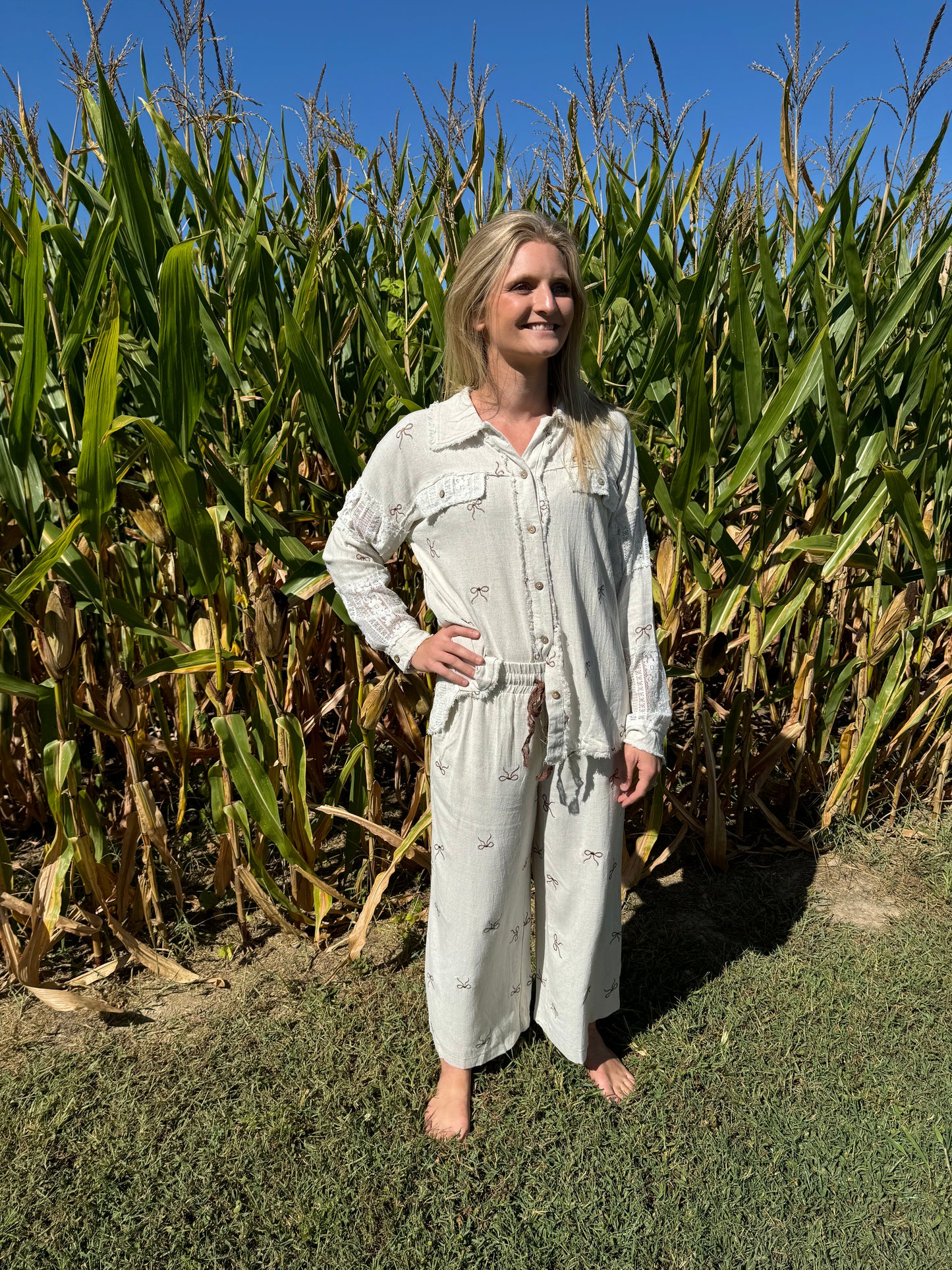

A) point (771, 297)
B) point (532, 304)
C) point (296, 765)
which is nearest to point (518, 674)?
point (532, 304)

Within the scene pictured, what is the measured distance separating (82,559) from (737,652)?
78.4 inches

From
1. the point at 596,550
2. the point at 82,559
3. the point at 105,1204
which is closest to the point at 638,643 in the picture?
the point at 596,550

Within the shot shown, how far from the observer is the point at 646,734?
164cm

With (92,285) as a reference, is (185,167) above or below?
above

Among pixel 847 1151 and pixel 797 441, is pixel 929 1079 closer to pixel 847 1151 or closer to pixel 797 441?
pixel 847 1151

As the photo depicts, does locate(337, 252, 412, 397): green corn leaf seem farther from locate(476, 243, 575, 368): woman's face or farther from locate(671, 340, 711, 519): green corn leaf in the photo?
locate(671, 340, 711, 519): green corn leaf

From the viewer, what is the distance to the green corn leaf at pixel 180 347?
153 cm

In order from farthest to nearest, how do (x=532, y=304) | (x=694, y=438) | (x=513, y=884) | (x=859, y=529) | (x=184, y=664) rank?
1. (x=859, y=529)
2. (x=694, y=438)
3. (x=184, y=664)
4. (x=513, y=884)
5. (x=532, y=304)

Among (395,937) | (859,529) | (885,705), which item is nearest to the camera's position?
(859,529)

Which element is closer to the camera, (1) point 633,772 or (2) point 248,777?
(1) point 633,772

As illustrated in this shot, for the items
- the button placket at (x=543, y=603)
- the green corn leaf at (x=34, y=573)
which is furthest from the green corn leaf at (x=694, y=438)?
the green corn leaf at (x=34, y=573)

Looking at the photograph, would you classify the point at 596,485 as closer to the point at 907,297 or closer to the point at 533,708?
the point at 533,708

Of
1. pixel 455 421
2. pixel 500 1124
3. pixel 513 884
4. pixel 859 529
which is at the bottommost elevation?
pixel 500 1124

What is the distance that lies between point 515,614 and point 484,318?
1.72ft
